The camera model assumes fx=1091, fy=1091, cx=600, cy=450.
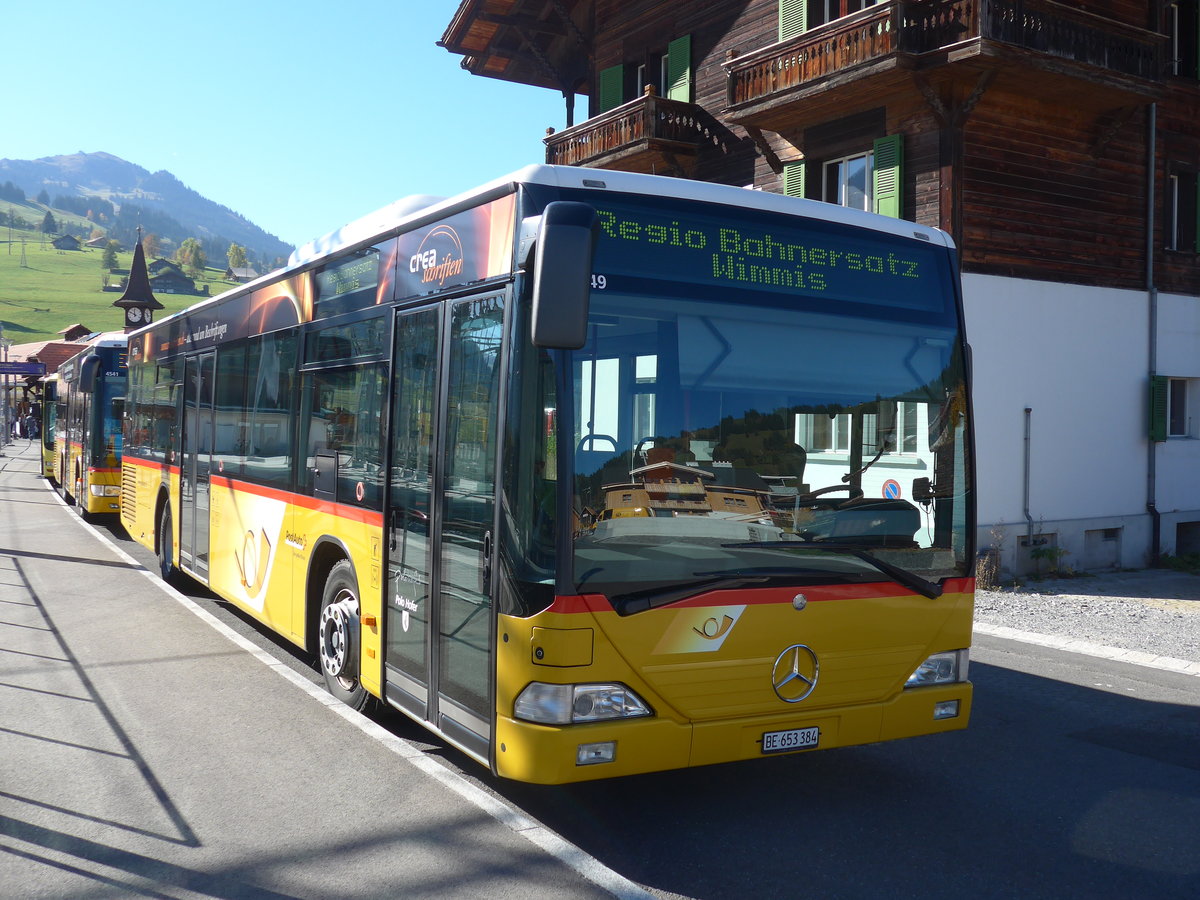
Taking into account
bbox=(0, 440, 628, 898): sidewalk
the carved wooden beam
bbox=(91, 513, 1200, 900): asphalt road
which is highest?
the carved wooden beam

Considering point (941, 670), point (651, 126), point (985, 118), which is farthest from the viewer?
point (651, 126)

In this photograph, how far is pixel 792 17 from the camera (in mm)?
17844

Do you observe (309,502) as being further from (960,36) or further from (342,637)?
(960,36)

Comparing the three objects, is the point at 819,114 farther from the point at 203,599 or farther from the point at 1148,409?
the point at 203,599

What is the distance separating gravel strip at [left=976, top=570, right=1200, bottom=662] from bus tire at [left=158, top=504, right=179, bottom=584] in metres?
8.92

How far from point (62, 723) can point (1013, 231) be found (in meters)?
14.0

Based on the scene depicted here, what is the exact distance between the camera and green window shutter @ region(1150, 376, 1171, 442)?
17.3 m

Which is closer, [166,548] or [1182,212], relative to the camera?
[166,548]

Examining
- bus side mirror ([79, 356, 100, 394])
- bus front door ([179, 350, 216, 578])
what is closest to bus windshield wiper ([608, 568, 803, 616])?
bus front door ([179, 350, 216, 578])

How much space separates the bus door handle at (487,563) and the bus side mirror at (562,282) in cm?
105

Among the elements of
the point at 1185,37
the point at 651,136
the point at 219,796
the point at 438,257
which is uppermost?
the point at 1185,37

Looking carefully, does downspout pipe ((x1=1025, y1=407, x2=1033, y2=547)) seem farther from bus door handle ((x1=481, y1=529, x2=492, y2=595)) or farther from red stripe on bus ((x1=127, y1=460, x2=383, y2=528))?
bus door handle ((x1=481, y1=529, x2=492, y2=595))

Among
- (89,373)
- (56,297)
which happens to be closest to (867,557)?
(89,373)

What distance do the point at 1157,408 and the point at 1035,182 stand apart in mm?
4311
